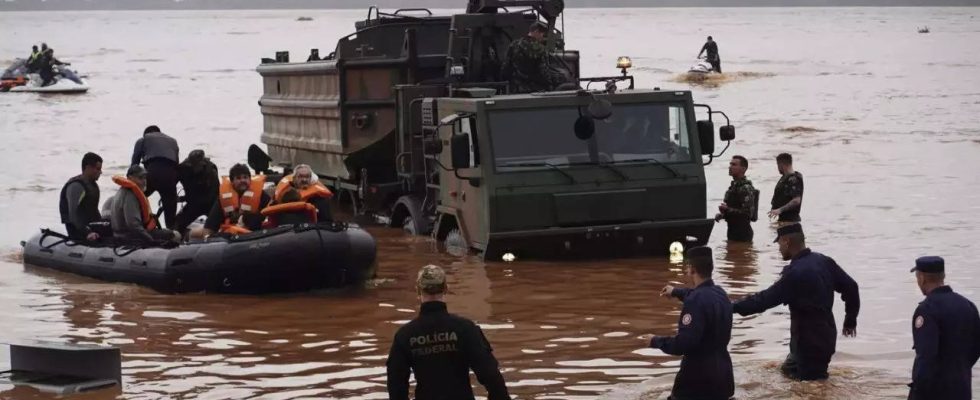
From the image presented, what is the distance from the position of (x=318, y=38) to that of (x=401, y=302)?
113 m

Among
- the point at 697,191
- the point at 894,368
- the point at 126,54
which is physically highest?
the point at 126,54

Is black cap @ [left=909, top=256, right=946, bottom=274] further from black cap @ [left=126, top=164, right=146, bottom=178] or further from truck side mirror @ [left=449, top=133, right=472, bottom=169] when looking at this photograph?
black cap @ [left=126, top=164, right=146, bottom=178]

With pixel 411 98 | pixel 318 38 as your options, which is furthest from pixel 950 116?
pixel 318 38

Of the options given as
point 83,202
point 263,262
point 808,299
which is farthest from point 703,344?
point 83,202

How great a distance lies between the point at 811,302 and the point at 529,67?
815cm

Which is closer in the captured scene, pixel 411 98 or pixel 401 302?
pixel 401 302

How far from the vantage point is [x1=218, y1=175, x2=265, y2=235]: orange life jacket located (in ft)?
50.5

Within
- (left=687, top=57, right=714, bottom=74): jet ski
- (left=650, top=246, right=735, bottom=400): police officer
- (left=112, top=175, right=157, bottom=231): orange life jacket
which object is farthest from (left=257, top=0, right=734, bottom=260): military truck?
(left=687, top=57, right=714, bottom=74): jet ski

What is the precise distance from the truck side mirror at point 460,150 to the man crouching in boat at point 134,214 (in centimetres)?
265

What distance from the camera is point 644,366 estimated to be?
38.3 ft

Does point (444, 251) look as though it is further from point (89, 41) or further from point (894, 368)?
point (89, 41)

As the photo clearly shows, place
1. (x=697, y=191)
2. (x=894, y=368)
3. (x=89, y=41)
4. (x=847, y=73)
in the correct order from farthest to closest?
(x=89, y=41), (x=847, y=73), (x=697, y=191), (x=894, y=368)

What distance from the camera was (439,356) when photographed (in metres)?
7.76

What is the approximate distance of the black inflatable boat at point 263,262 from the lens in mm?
14633
